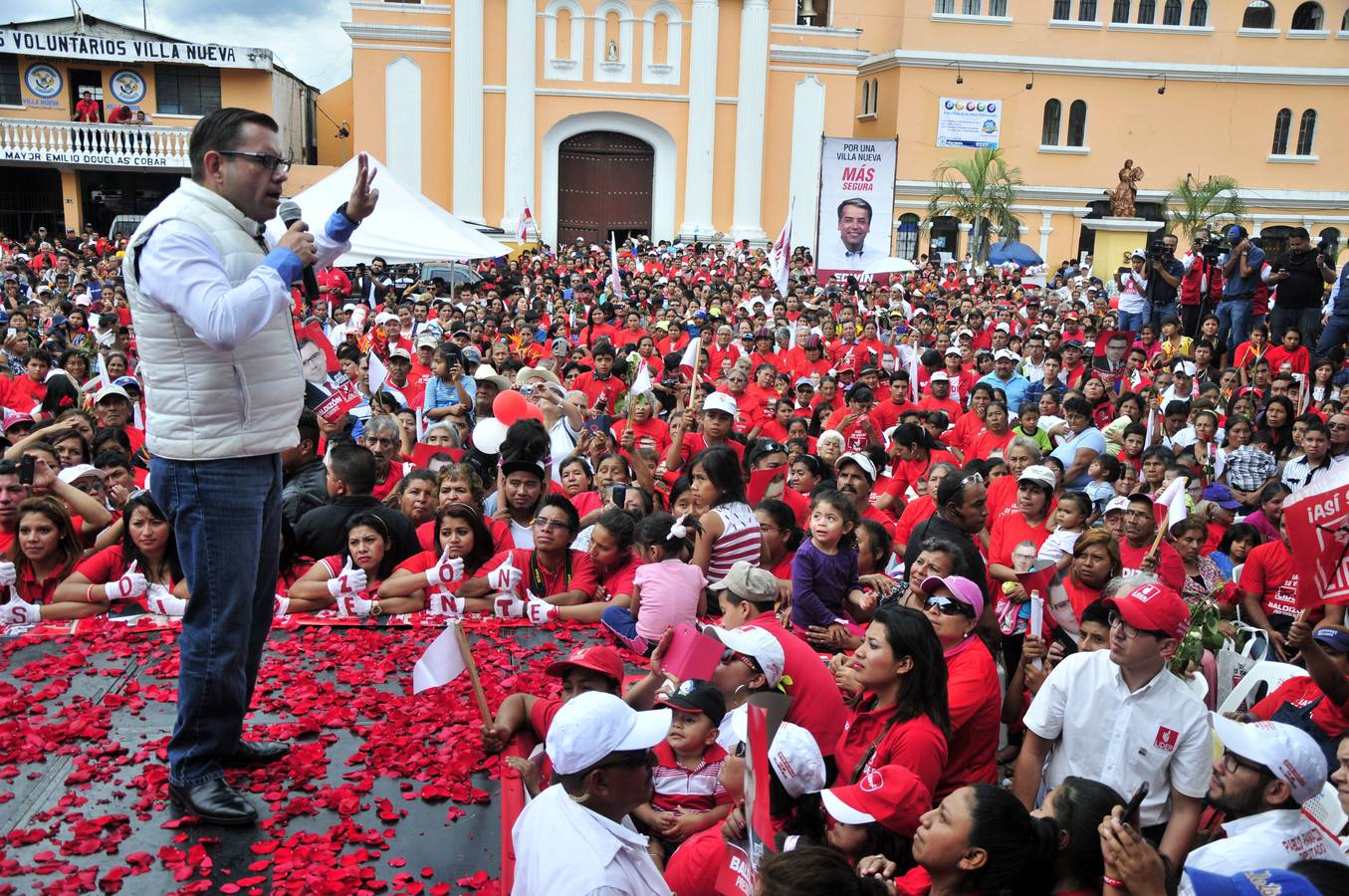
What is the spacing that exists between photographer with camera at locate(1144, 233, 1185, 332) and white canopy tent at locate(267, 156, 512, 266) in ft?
35.2

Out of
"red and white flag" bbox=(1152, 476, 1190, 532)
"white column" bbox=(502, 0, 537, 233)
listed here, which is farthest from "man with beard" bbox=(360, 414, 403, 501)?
"white column" bbox=(502, 0, 537, 233)

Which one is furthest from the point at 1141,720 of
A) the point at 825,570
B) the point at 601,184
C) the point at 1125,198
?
the point at 601,184

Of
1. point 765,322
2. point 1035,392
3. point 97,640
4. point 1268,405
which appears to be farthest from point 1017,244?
point 97,640

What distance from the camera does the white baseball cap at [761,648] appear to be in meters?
4.09

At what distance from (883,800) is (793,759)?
32 centimetres

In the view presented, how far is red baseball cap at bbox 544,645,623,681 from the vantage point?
4.03 meters

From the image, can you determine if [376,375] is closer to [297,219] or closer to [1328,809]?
[297,219]

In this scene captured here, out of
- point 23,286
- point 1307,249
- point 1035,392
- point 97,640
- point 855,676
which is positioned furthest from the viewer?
point 23,286

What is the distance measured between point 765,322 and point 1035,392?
17.7 ft

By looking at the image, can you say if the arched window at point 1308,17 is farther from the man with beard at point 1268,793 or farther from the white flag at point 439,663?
the white flag at point 439,663

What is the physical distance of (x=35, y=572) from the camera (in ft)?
18.4

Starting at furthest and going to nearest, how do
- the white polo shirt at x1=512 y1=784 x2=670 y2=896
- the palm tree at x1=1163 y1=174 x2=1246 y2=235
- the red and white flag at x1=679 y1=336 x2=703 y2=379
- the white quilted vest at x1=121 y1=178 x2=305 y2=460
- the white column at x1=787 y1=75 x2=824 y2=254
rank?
the white column at x1=787 y1=75 x2=824 y2=254
the palm tree at x1=1163 y1=174 x2=1246 y2=235
the red and white flag at x1=679 y1=336 x2=703 y2=379
the white quilted vest at x1=121 y1=178 x2=305 y2=460
the white polo shirt at x1=512 y1=784 x2=670 y2=896

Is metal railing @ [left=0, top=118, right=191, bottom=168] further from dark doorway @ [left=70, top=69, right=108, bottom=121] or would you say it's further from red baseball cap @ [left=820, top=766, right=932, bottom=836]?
red baseball cap @ [left=820, top=766, right=932, bottom=836]

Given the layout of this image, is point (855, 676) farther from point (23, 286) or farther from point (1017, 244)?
point (1017, 244)
